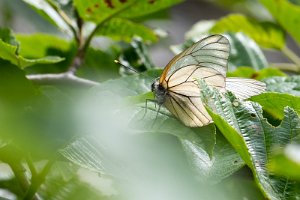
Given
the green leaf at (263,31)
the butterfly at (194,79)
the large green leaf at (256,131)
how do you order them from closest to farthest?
the large green leaf at (256,131) < the butterfly at (194,79) < the green leaf at (263,31)

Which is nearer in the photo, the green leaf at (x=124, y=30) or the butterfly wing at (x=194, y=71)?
the butterfly wing at (x=194, y=71)

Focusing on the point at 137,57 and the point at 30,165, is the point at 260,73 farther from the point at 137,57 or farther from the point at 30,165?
the point at 30,165

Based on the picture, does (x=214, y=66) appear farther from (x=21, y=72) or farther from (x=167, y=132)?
(x=21, y=72)

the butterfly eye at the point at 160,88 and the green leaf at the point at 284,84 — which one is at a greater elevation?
the butterfly eye at the point at 160,88

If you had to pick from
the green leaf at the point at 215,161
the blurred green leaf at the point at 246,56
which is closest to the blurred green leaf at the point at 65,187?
the green leaf at the point at 215,161

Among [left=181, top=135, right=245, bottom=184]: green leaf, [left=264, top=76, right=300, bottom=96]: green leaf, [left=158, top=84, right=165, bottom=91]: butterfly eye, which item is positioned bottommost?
[left=264, top=76, right=300, bottom=96]: green leaf


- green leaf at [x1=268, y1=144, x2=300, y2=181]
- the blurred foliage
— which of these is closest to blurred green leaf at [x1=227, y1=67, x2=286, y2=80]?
the blurred foliage

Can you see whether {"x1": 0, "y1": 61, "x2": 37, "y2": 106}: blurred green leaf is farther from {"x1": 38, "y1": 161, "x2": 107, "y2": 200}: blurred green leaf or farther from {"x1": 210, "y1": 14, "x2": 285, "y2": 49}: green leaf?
{"x1": 210, "y1": 14, "x2": 285, "y2": 49}: green leaf

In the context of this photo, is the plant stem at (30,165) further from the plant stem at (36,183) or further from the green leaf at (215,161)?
the green leaf at (215,161)
